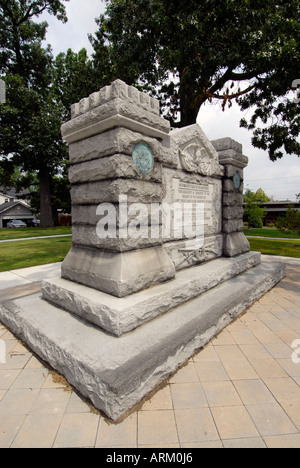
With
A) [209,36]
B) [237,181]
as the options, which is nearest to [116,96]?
[237,181]

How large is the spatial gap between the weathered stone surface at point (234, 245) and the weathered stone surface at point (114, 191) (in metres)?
2.81

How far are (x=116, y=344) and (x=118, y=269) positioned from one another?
908mm

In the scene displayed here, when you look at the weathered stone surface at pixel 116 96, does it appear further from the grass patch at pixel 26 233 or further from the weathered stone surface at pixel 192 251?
the grass patch at pixel 26 233

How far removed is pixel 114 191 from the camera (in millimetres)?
3035

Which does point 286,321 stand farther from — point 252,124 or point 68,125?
point 252,124

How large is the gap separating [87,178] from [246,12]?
687 cm

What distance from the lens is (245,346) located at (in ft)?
9.83

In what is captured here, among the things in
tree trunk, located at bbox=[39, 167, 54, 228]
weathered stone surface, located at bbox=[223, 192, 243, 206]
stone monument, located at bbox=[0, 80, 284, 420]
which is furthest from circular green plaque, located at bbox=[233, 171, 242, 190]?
tree trunk, located at bbox=[39, 167, 54, 228]

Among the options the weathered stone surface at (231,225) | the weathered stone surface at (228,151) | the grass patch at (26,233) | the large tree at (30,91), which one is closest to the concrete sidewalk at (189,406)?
the weathered stone surface at (231,225)

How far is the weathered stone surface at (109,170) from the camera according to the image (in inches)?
118

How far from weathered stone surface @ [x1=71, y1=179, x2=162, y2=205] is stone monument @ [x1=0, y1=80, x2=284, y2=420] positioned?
15 mm

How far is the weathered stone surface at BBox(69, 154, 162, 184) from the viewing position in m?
2.99

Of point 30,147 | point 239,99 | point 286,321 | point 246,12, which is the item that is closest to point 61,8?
point 30,147

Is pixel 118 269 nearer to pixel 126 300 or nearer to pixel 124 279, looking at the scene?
pixel 124 279
